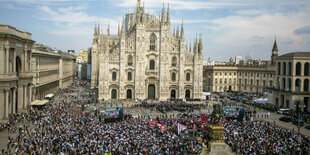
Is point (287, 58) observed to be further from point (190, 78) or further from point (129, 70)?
point (129, 70)

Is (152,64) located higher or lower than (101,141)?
higher

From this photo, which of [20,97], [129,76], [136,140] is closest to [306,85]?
[129,76]

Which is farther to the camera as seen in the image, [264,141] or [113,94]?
[113,94]

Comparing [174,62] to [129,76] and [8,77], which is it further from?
[8,77]

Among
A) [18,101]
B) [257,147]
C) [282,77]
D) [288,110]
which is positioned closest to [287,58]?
[282,77]

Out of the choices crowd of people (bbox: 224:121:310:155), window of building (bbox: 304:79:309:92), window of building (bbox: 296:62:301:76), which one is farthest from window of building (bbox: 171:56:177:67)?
crowd of people (bbox: 224:121:310:155)

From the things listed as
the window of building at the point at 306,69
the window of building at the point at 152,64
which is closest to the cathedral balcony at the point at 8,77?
the window of building at the point at 152,64

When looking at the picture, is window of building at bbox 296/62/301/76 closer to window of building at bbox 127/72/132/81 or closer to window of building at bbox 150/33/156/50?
window of building at bbox 150/33/156/50
